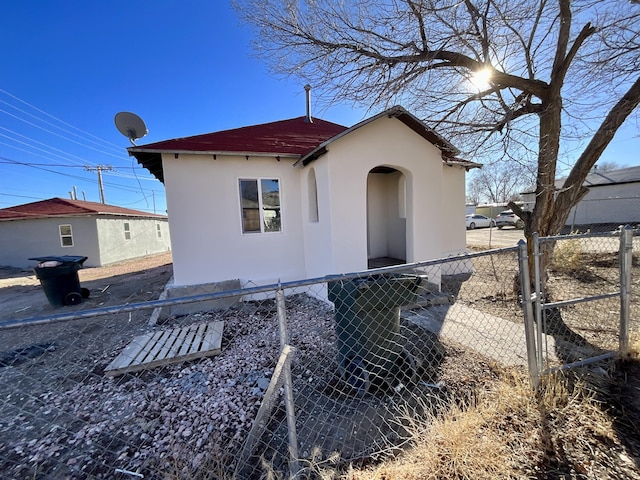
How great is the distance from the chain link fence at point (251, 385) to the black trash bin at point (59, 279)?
243 cm

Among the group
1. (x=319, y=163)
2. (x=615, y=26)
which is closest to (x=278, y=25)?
(x=319, y=163)

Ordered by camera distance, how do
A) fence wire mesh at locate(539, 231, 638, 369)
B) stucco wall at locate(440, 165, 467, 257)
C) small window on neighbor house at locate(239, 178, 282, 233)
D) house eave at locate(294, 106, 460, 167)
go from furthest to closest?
stucco wall at locate(440, 165, 467, 257), small window on neighbor house at locate(239, 178, 282, 233), house eave at locate(294, 106, 460, 167), fence wire mesh at locate(539, 231, 638, 369)

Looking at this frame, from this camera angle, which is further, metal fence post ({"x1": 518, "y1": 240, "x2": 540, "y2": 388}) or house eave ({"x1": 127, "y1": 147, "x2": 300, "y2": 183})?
house eave ({"x1": 127, "y1": 147, "x2": 300, "y2": 183})

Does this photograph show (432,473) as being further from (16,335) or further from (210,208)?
(16,335)

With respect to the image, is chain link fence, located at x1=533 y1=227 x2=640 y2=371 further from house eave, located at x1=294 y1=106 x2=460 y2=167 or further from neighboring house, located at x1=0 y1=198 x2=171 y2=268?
neighboring house, located at x1=0 y1=198 x2=171 y2=268

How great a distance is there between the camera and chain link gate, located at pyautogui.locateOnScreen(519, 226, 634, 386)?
7.69 ft

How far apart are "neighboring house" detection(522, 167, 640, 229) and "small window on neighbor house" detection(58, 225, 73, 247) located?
2912cm

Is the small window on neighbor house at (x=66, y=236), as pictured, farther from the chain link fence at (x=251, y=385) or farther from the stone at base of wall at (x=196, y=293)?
the stone at base of wall at (x=196, y=293)

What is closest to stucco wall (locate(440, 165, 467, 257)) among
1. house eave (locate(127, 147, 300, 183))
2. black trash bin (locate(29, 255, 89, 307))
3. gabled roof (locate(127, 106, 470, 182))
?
gabled roof (locate(127, 106, 470, 182))

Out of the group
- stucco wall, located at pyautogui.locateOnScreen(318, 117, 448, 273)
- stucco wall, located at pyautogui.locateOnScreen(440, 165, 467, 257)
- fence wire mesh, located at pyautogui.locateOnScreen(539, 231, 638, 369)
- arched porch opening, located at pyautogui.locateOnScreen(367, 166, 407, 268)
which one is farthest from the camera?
stucco wall, located at pyautogui.locateOnScreen(440, 165, 467, 257)

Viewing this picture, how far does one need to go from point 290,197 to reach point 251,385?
15.3 feet

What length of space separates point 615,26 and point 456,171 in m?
4.71

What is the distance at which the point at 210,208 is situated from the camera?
621cm

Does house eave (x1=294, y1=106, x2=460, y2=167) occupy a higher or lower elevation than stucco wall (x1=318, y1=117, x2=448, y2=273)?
higher
